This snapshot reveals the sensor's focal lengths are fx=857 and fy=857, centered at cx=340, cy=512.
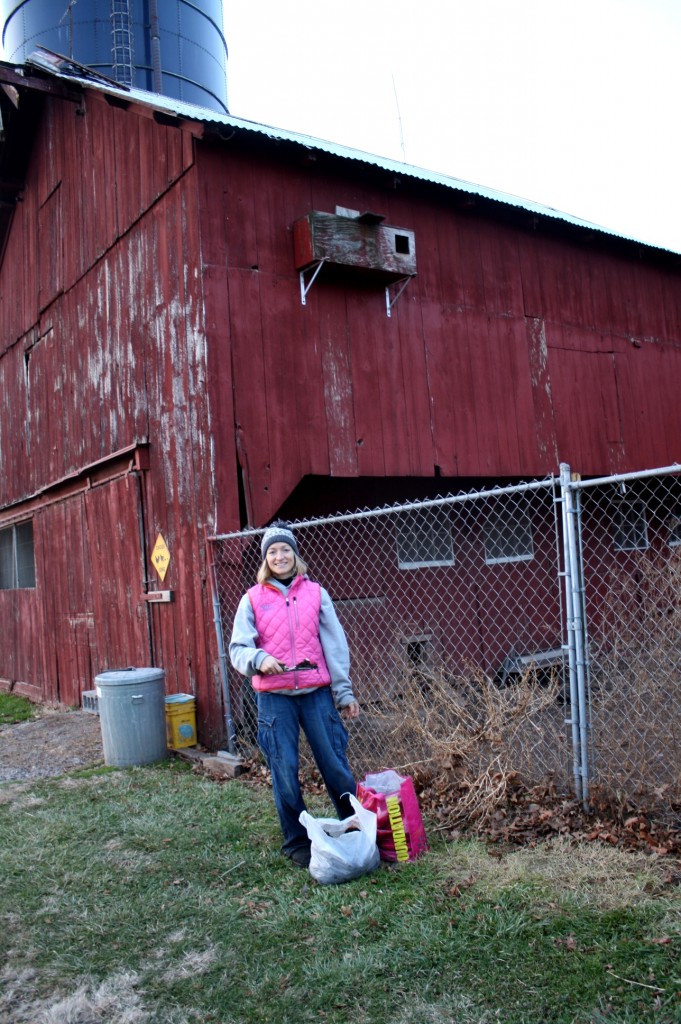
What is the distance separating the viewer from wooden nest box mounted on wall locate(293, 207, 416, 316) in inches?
345

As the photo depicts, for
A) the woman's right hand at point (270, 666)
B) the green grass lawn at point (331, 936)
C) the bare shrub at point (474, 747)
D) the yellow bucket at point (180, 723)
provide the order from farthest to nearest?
the yellow bucket at point (180, 723), the bare shrub at point (474, 747), the woman's right hand at point (270, 666), the green grass lawn at point (331, 936)

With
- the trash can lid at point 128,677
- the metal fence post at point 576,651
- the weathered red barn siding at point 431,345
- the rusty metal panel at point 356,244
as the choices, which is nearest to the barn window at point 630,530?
the weathered red barn siding at point 431,345

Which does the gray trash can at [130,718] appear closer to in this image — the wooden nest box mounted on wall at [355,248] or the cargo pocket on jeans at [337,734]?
the cargo pocket on jeans at [337,734]

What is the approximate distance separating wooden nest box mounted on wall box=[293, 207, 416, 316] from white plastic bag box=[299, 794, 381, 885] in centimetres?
593

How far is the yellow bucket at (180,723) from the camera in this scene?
7.85m

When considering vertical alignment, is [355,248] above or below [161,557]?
above

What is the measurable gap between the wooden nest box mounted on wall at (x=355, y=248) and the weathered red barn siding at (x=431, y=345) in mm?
147

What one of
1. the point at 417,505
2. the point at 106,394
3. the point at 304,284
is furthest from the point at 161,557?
the point at 417,505

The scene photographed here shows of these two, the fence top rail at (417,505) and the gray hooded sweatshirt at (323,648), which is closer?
the gray hooded sweatshirt at (323,648)

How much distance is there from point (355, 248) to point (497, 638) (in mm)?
5571

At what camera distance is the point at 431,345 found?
9.96m

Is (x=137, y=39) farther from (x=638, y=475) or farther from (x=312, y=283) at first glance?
(x=638, y=475)

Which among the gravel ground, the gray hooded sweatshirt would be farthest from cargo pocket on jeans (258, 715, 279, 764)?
the gravel ground

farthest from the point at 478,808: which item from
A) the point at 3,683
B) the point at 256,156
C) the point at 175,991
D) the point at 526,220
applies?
the point at 3,683
